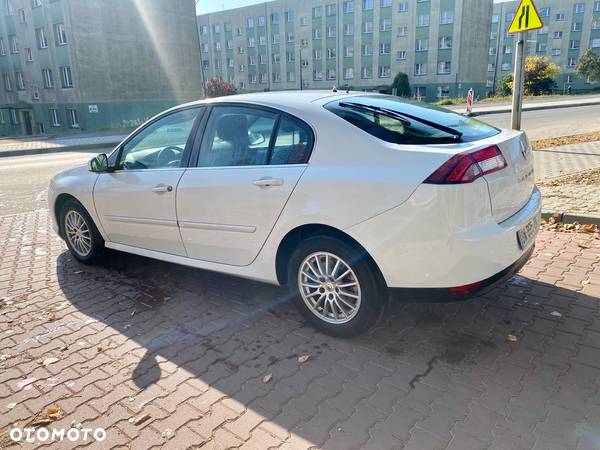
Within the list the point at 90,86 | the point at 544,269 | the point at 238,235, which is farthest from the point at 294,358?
the point at 90,86

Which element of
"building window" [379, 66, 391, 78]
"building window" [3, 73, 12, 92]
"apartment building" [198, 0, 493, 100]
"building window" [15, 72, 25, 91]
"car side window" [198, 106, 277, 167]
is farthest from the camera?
"building window" [379, 66, 391, 78]

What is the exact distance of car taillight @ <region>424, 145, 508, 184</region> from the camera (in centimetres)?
271

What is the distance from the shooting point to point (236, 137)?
3.65m

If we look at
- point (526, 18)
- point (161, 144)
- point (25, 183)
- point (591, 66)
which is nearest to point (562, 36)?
→ point (591, 66)

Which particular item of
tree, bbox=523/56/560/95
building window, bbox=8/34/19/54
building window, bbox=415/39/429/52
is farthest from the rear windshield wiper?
building window, bbox=415/39/429/52

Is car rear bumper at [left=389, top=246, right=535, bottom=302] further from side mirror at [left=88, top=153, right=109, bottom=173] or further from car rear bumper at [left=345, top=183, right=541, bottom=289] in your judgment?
side mirror at [left=88, top=153, right=109, bottom=173]

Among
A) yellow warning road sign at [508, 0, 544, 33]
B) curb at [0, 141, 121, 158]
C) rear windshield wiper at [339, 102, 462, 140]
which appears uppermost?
yellow warning road sign at [508, 0, 544, 33]

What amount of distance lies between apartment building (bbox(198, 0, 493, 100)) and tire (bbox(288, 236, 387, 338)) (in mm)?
53183

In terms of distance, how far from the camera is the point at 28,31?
118ft

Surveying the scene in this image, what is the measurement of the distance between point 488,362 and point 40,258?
4.82 m

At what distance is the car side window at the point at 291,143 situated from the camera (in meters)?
3.24

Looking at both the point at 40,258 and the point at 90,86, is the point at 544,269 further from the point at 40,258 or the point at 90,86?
the point at 90,86

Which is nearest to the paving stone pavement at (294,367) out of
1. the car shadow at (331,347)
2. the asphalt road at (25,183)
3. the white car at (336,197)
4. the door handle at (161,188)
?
the car shadow at (331,347)

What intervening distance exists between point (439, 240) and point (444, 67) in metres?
54.3
